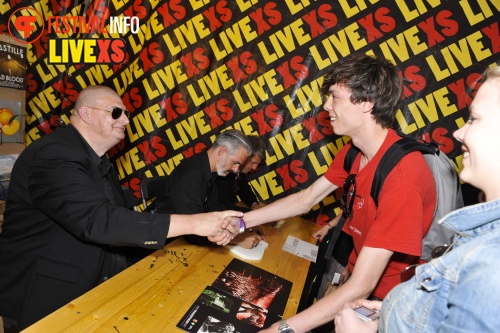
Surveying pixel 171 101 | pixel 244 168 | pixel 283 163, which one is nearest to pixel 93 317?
pixel 244 168

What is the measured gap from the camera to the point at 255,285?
5.98ft

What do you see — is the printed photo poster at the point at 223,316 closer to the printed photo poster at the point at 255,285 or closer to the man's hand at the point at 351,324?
the printed photo poster at the point at 255,285

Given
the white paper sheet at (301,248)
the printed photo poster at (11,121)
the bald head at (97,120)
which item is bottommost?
the white paper sheet at (301,248)

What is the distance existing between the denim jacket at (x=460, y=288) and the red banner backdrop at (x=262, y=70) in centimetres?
295

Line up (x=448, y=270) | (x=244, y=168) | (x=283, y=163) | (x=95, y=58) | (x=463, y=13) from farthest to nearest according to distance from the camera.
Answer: (x=95, y=58), (x=283, y=163), (x=244, y=168), (x=463, y=13), (x=448, y=270)

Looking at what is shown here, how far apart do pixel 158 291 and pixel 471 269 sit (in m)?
1.36

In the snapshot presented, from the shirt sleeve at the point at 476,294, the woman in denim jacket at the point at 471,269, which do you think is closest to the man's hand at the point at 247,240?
the woman in denim jacket at the point at 471,269

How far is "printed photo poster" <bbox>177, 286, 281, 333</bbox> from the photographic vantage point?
138 centimetres

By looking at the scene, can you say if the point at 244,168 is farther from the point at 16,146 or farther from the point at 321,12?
the point at 16,146

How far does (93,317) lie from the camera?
1.34 metres

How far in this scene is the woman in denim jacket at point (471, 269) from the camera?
0.61 metres

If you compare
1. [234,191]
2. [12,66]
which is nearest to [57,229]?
[234,191]

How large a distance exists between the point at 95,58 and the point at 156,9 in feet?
3.13

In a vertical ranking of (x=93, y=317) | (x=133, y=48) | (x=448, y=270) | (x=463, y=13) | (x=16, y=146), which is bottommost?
(x=448, y=270)
